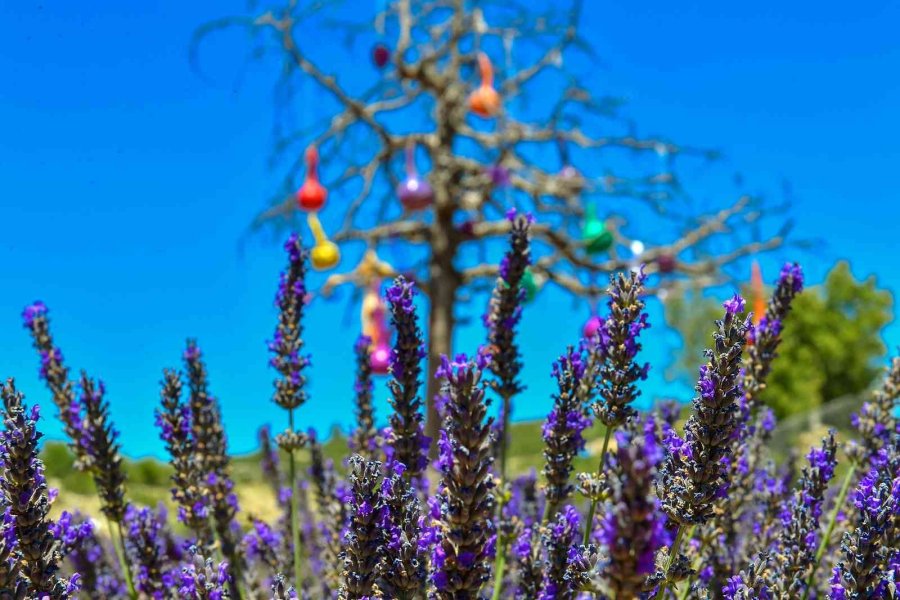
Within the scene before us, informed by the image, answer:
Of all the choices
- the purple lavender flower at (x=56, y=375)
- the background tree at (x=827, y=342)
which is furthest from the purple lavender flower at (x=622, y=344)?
the background tree at (x=827, y=342)

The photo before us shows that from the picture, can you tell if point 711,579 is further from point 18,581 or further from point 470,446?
point 18,581

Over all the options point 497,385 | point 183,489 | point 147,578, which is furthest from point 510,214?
point 147,578

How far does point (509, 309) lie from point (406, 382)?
1.74 feet

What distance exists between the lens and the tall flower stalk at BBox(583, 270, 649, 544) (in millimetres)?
2041

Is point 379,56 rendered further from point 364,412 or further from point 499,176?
point 364,412

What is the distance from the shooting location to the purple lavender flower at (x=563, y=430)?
7.14 feet

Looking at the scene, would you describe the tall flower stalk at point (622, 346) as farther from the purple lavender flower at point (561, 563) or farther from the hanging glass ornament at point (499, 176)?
the hanging glass ornament at point (499, 176)

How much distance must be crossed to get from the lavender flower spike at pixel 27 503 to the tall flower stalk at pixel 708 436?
1.19 metres

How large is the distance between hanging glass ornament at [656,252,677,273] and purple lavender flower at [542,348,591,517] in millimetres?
12261

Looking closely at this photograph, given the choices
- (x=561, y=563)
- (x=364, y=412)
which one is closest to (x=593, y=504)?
(x=561, y=563)

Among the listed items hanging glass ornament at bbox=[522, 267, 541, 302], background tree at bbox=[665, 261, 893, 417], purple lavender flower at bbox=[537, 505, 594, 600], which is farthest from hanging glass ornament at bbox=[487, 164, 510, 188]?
background tree at bbox=[665, 261, 893, 417]

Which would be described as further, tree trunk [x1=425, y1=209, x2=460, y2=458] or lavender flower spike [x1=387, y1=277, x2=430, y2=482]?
tree trunk [x1=425, y1=209, x2=460, y2=458]

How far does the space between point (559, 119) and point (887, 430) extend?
12370 mm

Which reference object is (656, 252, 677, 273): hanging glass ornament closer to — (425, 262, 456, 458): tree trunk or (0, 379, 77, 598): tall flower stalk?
(425, 262, 456, 458): tree trunk
